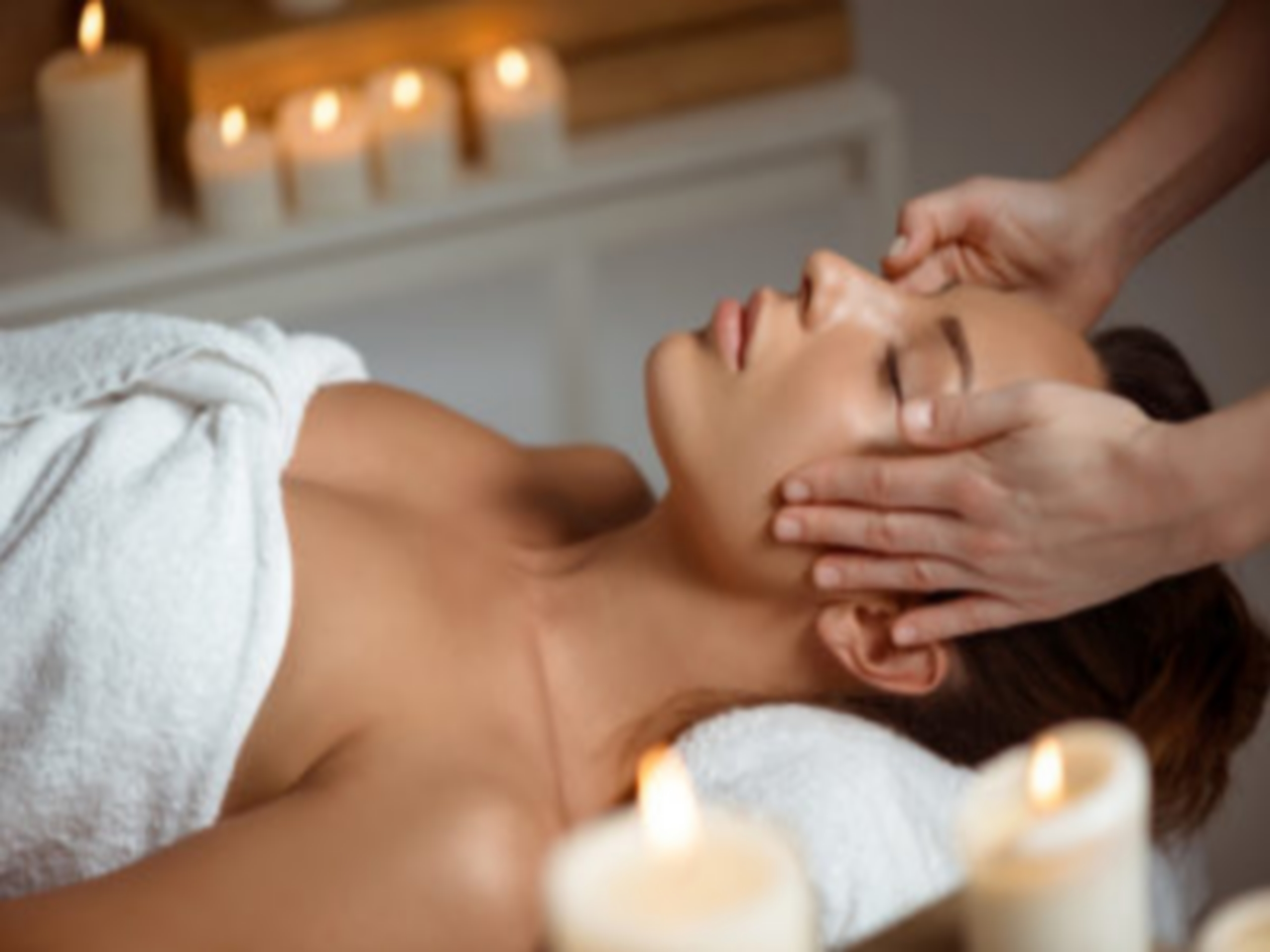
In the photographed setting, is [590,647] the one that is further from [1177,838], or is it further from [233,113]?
[233,113]

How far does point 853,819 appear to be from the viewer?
1651 mm

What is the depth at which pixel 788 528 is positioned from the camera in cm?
164

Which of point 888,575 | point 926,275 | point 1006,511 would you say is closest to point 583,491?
point 926,275

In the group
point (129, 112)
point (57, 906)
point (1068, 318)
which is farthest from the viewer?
point (129, 112)

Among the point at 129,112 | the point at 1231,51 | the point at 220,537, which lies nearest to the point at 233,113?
the point at 129,112

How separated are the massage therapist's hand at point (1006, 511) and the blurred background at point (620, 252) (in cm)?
102

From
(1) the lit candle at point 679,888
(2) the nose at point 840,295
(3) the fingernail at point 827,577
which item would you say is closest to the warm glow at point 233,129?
(2) the nose at point 840,295

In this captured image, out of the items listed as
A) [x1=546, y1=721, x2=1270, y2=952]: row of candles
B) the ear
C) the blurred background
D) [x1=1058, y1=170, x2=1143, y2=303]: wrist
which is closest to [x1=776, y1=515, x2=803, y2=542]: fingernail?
the ear

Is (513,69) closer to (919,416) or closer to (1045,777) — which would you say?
(919,416)

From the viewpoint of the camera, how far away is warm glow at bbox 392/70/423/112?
8.45 ft

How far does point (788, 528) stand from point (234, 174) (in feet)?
3.67

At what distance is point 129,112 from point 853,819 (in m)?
1.35

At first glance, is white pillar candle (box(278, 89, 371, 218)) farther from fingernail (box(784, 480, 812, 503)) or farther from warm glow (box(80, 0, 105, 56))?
fingernail (box(784, 480, 812, 503))

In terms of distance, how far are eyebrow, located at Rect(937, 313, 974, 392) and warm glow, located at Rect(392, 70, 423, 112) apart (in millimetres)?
1079
